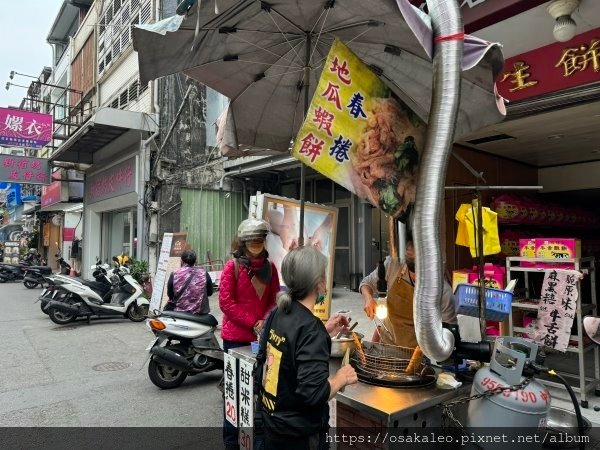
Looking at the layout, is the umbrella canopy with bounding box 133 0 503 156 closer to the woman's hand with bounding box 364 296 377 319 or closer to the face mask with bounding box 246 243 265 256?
the face mask with bounding box 246 243 265 256

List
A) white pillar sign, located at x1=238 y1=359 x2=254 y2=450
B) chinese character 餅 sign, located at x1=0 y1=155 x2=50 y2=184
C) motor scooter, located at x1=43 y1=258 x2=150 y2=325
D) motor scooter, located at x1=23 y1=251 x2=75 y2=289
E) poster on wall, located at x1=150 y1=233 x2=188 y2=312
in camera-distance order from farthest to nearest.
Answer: motor scooter, located at x1=23 y1=251 x2=75 y2=289 → chinese character 餅 sign, located at x1=0 y1=155 x2=50 y2=184 → motor scooter, located at x1=43 y1=258 x2=150 y2=325 → poster on wall, located at x1=150 y1=233 x2=188 y2=312 → white pillar sign, located at x1=238 y1=359 x2=254 y2=450

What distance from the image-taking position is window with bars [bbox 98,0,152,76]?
45.7ft

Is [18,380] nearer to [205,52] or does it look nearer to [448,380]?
[205,52]

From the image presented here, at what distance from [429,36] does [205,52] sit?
1665mm

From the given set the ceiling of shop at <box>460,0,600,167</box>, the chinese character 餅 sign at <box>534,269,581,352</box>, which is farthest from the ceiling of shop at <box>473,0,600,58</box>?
the chinese character 餅 sign at <box>534,269,581,352</box>

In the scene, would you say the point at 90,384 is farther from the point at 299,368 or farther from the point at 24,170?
the point at 24,170

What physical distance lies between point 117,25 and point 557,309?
16671 mm

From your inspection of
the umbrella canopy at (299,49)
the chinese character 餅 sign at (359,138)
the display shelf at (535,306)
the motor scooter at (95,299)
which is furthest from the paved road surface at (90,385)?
the display shelf at (535,306)

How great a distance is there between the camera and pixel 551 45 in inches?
184

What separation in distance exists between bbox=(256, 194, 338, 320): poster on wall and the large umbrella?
55.2 inches

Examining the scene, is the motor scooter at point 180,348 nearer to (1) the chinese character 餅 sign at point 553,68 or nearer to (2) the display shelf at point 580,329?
(2) the display shelf at point 580,329

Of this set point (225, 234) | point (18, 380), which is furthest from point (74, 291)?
point (225, 234)

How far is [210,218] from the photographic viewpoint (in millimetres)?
13258

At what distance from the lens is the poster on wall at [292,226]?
190 inches
